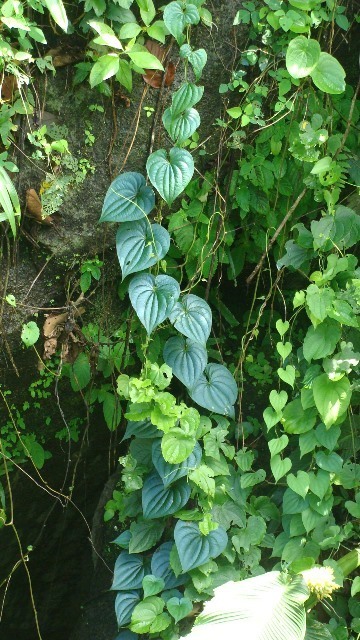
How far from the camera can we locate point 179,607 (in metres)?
1.96

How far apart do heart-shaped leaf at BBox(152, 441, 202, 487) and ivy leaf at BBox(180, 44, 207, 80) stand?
1.11 metres

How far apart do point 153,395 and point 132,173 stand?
2.18ft

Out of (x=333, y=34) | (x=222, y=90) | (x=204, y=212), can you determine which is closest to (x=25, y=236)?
(x=204, y=212)

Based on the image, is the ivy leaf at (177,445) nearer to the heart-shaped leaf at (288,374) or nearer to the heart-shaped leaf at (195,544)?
the heart-shaped leaf at (195,544)

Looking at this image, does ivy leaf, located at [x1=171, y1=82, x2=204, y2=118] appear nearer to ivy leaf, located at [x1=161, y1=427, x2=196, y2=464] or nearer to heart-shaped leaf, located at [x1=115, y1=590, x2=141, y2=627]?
ivy leaf, located at [x1=161, y1=427, x2=196, y2=464]

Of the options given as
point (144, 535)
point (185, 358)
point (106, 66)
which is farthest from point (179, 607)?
point (106, 66)

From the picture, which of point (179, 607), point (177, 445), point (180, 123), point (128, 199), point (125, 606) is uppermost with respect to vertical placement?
point (180, 123)

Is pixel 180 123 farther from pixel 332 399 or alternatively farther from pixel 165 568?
pixel 165 568

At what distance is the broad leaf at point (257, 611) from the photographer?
164cm

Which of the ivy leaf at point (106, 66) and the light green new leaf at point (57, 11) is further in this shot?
the ivy leaf at point (106, 66)

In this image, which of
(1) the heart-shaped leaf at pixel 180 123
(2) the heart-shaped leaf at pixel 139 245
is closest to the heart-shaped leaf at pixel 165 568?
(2) the heart-shaped leaf at pixel 139 245

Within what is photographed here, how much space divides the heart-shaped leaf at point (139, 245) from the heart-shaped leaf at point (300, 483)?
759 millimetres

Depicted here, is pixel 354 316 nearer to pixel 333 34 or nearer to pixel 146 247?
pixel 146 247

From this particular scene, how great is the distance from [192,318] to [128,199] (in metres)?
0.40
